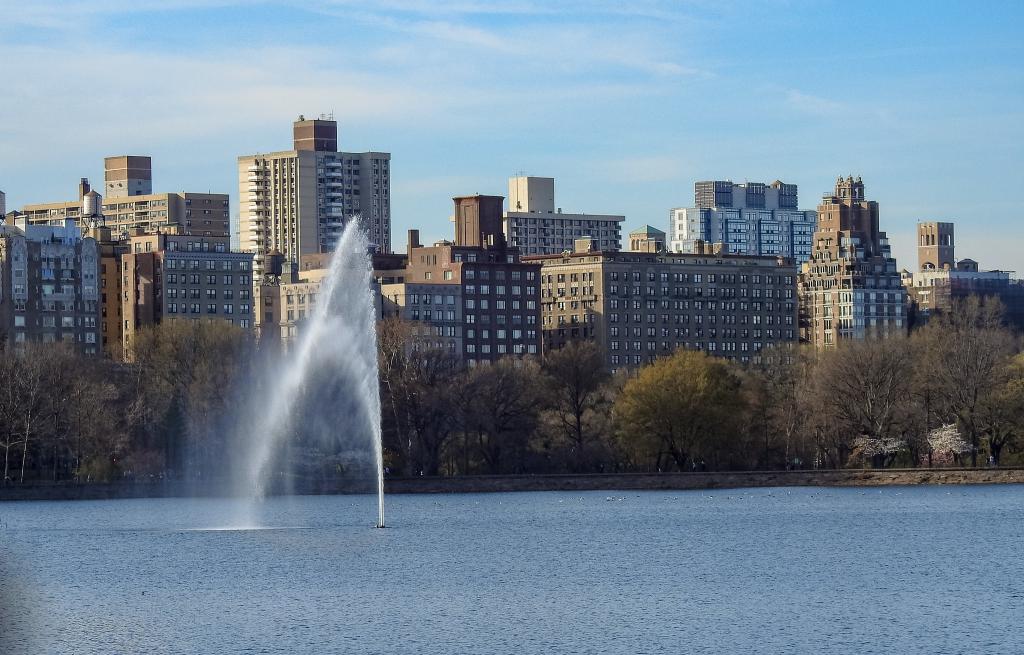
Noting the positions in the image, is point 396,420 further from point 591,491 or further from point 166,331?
point 166,331

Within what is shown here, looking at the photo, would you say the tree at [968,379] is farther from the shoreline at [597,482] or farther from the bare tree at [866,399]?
the shoreline at [597,482]

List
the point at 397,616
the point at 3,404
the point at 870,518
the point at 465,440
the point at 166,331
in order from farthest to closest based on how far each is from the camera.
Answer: the point at 166,331, the point at 465,440, the point at 3,404, the point at 870,518, the point at 397,616

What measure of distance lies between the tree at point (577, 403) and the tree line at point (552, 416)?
0.17 metres

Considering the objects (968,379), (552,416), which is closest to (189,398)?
(552,416)

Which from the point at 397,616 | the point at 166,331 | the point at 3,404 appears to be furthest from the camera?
the point at 166,331

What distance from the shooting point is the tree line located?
159 m

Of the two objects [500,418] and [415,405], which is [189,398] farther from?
[500,418]

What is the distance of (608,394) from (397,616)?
98.3m

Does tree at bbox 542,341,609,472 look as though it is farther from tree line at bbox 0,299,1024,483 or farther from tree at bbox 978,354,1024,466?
tree at bbox 978,354,1024,466

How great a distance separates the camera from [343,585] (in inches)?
3351

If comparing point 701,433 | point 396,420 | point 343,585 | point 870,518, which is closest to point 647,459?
point 701,433

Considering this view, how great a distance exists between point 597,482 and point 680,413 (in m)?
8.12

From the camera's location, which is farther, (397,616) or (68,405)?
(68,405)

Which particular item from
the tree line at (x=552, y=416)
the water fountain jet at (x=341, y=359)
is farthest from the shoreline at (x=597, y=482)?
the water fountain jet at (x=341, y=359)
